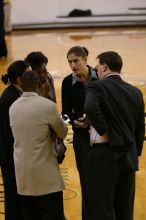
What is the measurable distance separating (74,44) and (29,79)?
11.9m

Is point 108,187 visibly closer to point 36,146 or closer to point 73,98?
point 36,146

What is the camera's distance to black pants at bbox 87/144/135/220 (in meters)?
4.23

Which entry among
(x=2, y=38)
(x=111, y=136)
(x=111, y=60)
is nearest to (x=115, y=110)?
(x=111, y=136)

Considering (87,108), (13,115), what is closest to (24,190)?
(13,115)

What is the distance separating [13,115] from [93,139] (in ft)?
2.21

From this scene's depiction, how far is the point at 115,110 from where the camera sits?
412 cm

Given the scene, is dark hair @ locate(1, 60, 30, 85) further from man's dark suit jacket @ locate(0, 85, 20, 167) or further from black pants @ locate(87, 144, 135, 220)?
black pants @ locate(87, 144, 135, 220)

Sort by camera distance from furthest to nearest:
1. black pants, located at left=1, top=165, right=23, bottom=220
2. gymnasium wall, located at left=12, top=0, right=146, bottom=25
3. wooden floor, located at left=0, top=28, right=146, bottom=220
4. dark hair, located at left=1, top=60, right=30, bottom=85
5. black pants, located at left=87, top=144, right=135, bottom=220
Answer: gymnasium wall, located at left=12, top=0, right=146, bottom=25 < wooden floor, located at left=0, top=28, right=146, bottom=220 < black pants, located at left=1, top=165, right=23, bottom=220 < dark hair, located at left=1, top=60, right=30, bottom=85 < black pants, located at left=87, top=144, right=135, bottom=220

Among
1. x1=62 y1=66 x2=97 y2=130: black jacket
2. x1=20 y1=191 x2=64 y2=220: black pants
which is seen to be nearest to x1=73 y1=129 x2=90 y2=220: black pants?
x1=62 y1=66 x2=97 y2=130: black jacket

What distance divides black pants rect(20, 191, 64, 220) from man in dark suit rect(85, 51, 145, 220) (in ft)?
0.97

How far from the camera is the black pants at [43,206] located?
4.51m

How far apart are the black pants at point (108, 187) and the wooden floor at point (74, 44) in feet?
4.78

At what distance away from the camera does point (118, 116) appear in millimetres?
4133

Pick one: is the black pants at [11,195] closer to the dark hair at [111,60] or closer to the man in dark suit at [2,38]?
the dark hair at [111,60]
